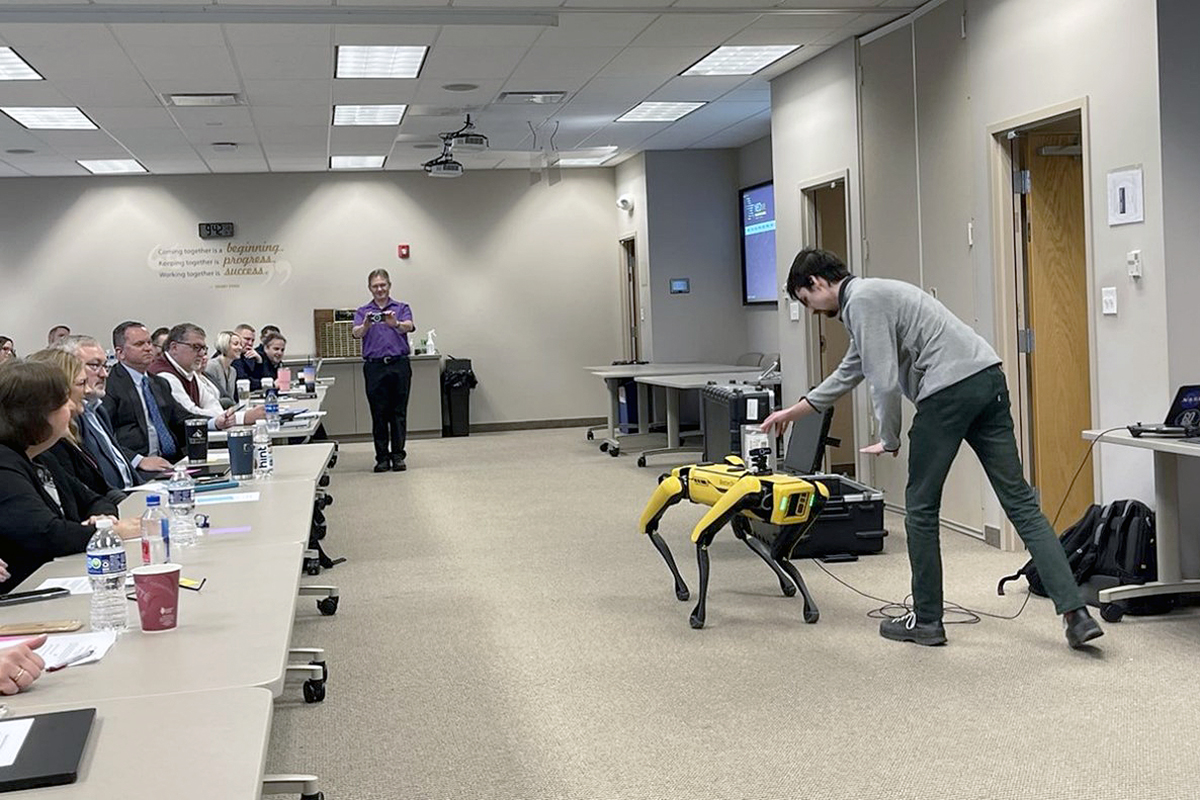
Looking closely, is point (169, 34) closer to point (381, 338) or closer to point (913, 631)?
point (381, 338)

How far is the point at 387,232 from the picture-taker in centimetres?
1408

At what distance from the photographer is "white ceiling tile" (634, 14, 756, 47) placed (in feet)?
23.9

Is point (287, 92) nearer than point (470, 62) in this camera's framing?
No

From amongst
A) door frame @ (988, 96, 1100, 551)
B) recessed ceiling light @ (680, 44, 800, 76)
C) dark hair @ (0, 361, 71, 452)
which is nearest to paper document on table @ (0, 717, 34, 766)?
dark hair @ (0, 361, 71, 452)

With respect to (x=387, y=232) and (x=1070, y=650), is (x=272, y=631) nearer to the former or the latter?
(x=1070, y=650)

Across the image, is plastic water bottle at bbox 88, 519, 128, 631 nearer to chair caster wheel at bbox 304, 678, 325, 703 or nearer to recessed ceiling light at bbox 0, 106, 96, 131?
chair caster wheel at bbox 304, 678, 325, 703

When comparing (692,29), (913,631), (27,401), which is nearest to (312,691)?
(27,401)

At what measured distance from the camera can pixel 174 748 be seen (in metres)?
1.76

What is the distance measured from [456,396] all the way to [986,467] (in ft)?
32.1

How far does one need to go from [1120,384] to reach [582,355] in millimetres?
9906

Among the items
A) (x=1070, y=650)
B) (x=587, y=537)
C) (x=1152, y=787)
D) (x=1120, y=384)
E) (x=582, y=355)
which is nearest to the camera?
(x=1152, y=787)

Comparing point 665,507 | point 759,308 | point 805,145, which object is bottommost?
point 665,507

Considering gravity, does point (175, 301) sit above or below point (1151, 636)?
above

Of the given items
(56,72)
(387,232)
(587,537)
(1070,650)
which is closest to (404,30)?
(56,72)
